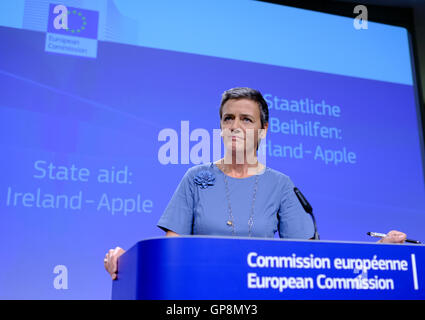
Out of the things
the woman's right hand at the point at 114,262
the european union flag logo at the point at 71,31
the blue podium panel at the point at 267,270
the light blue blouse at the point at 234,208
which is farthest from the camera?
the european union flag logo at the point at 71,31

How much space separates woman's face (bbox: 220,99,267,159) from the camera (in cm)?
172

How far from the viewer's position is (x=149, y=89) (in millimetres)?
3068

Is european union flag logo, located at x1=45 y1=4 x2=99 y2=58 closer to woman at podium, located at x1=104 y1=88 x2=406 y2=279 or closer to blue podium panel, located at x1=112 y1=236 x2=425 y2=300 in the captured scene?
woman at podium, located at x1=104 y1=88 x2=406 y2=279

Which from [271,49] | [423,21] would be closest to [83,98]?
[271,49]

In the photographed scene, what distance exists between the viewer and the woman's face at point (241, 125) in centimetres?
172

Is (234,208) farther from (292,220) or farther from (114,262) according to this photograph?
(114,262)

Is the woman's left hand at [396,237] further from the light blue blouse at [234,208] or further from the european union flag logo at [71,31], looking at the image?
the european union flag logo at [71,31]

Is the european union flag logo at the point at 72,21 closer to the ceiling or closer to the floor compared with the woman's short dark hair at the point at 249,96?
closer to the ceiling

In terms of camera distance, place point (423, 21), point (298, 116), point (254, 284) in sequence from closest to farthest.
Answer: point (254, 284) < point (298, 116) < point (423, 21)

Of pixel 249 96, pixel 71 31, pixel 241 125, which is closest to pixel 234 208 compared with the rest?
pixel 241 125

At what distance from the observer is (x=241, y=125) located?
1.74m

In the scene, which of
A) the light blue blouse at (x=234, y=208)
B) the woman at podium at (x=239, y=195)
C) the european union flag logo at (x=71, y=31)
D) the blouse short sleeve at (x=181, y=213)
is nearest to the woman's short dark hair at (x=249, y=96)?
the woman at podium at (x=239, y=195)
